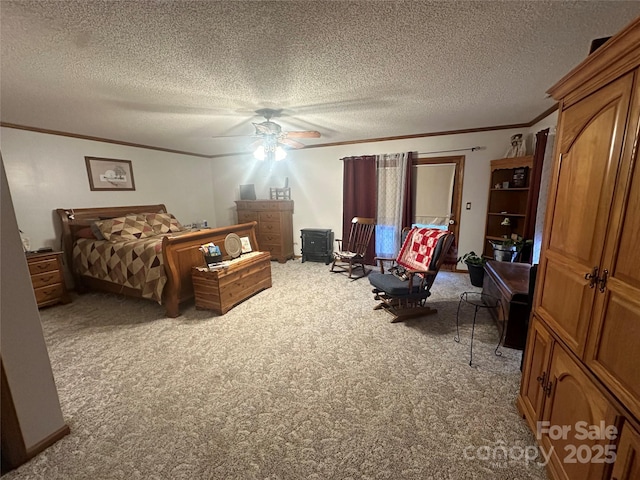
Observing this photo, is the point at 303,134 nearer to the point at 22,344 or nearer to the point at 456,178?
the point at 456,178

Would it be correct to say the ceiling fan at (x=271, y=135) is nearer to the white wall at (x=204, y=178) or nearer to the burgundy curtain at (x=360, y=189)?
the burgundy curtain at (x=360, y=189)

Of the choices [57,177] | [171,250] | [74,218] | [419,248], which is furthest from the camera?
[74,218]

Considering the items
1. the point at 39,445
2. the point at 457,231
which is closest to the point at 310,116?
the point at 457,231

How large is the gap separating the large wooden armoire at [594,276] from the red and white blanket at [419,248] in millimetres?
1506

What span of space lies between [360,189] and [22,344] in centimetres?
437

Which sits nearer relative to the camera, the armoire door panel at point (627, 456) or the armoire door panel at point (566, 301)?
the armoire door panel at point (627, 456)

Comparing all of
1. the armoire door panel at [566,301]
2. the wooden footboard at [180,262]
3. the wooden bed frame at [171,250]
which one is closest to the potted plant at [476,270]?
the armoire door panel at [566,301]

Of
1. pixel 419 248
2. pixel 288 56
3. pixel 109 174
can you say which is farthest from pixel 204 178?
pixel 419 248

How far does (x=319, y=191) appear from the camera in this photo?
5.16 m

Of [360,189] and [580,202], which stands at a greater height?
[360,189]

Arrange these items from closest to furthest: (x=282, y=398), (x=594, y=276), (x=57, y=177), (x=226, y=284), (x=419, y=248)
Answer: (x=594, y=276) → (x=282, y=398) → (x=226, y=284) → (x=419, y=248) → (x=57, y=177)

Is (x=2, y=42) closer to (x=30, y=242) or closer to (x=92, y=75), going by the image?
(x=92, y=75)

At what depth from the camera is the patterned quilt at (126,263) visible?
9.50 feet

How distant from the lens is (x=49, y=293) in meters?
3.17
